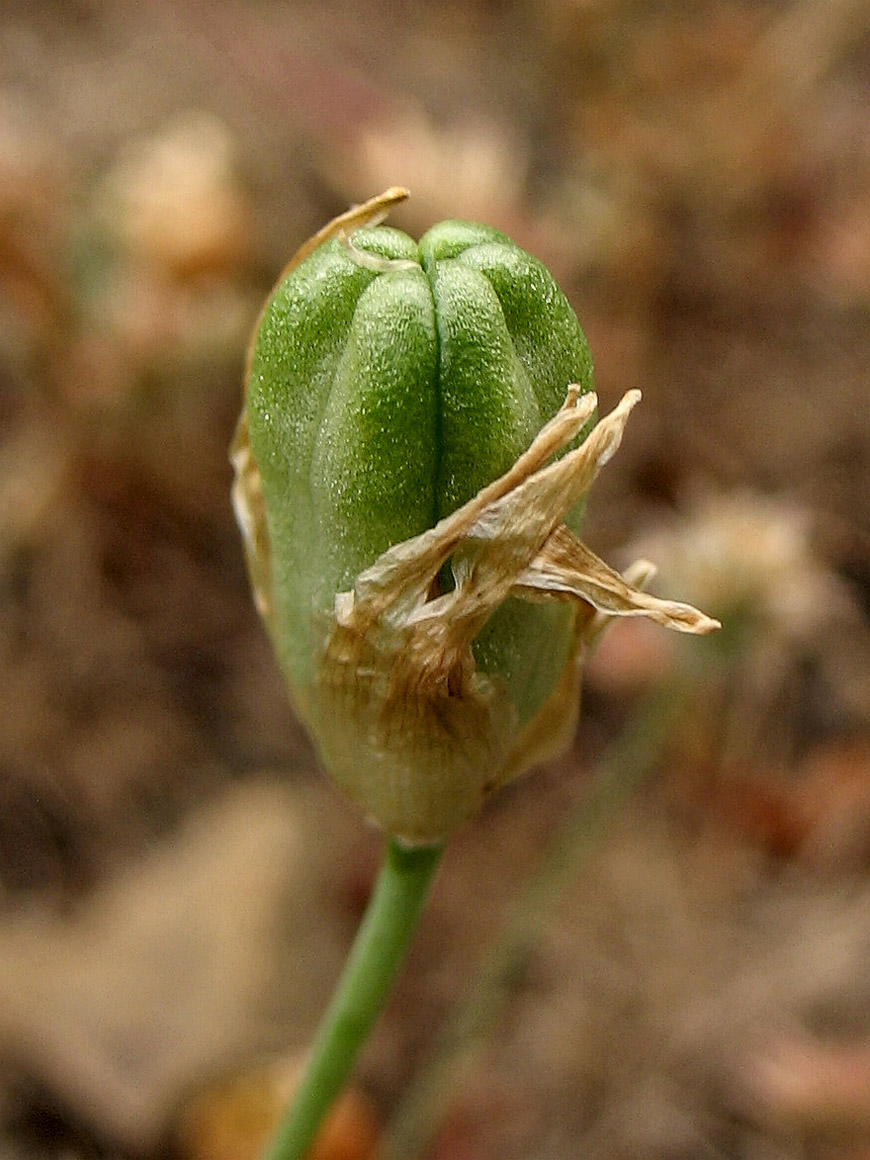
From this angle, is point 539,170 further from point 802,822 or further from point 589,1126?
point 589,1126

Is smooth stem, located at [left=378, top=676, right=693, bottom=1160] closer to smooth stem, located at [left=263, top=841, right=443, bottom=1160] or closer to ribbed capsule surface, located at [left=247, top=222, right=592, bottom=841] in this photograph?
smooth stem, located at [left=263, top=841, right=443, bottom=1160]

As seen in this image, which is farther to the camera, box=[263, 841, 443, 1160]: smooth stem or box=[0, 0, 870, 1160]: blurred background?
box=[0, 0, 870, 1160]: blurred background

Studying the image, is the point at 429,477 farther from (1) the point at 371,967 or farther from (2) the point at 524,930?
(2) the point at 524,930

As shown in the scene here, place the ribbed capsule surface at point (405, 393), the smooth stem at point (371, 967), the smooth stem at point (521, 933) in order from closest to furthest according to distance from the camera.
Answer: the ribbed capsule surface at point (405, 393)
the smooth stem at point (371, 967)
the smooth stem at point (521, 933)

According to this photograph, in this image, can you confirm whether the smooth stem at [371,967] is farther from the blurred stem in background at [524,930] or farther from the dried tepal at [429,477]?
the blurred stem in background at [524,930]

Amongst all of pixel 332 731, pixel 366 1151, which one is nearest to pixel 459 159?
pixel 366 1151

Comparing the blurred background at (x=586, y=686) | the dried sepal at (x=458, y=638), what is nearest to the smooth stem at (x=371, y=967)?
the dried sepal at (x=458, y=638)

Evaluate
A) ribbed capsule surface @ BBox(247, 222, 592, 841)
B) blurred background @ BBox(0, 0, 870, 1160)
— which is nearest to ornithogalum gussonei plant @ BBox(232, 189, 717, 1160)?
ribbed capsule surface @ BBox(247, 222, 592, 841)
